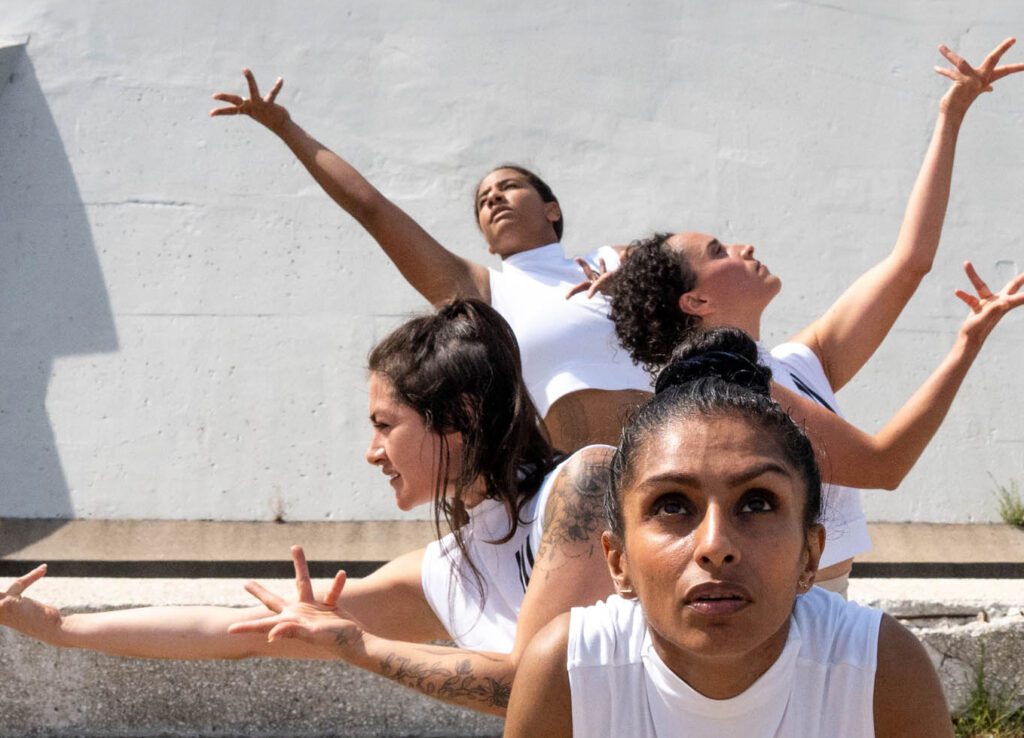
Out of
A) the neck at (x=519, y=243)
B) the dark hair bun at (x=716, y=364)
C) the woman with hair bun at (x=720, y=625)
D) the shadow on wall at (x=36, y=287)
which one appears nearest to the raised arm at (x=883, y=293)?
the neck at (x=519, y=243)

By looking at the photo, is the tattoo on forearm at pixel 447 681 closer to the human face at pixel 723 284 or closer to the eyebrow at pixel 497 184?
the human face at pixel 723 284

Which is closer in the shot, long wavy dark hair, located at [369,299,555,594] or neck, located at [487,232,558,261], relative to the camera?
long wavy dark hair, located at [369,299,555,594]

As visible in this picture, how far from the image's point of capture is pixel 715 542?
164 cm

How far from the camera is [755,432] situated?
1754 millimetres

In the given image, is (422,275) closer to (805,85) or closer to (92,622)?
(92,622)

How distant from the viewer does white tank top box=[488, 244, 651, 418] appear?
2918mm

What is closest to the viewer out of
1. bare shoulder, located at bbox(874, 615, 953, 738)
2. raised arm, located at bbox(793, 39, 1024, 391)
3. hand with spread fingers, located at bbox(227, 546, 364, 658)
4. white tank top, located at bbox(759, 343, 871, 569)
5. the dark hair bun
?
bare shoulder, located at bbox(874, 615, 953, 738)

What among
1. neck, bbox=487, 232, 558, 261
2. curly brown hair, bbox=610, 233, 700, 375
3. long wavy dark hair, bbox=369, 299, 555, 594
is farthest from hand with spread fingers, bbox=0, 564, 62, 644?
neck, bbox=487, 232, 558, 261

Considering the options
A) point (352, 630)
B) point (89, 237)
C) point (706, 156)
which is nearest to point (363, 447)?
point (89, 237)

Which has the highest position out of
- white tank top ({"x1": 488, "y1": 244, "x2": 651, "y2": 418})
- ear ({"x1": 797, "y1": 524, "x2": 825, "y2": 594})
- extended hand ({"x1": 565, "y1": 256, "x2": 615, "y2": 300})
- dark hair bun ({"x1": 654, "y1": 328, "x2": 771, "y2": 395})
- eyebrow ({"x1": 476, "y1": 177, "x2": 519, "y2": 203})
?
eyebrow ({"x1": 476, "y1": 177, "x2": 519, "y2": 203})

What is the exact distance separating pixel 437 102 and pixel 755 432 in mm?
3808

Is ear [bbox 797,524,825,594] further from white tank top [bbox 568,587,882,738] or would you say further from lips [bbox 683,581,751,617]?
lips [bbox 683,581,751,617]

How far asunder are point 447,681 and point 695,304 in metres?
0.96

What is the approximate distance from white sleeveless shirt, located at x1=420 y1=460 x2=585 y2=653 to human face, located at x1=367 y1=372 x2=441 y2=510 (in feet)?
0.35
